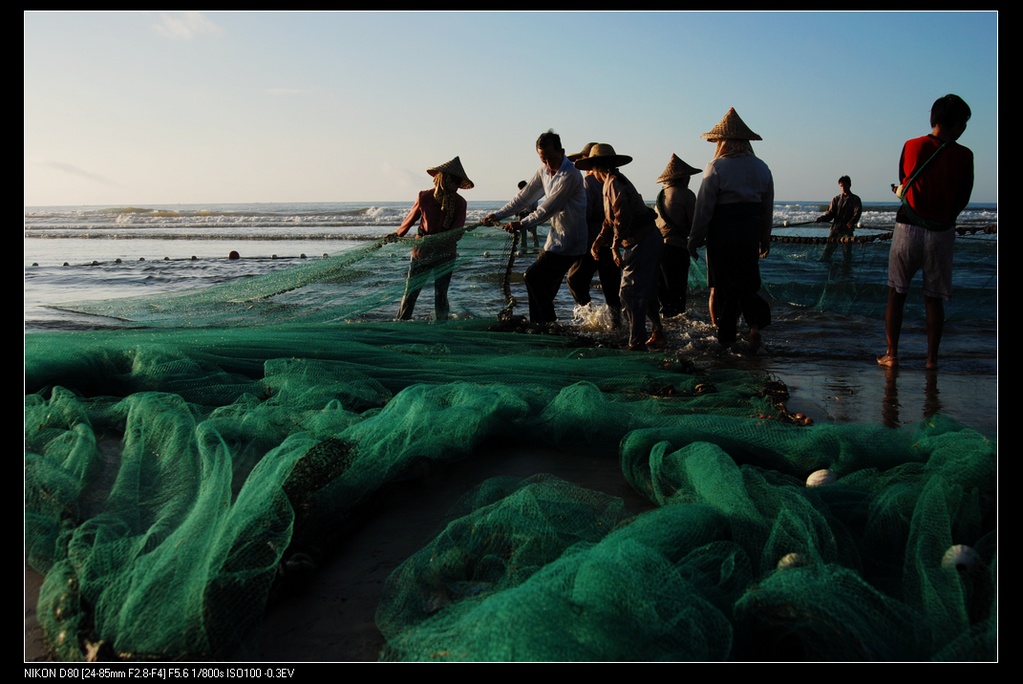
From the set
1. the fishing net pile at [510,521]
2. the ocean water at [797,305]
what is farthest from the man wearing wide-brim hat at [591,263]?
the fishing net pile at [510,521]

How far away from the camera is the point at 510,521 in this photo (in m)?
2.41

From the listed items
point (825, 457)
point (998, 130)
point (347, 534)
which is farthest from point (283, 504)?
point (998, 130)

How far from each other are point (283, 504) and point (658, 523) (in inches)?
46.3

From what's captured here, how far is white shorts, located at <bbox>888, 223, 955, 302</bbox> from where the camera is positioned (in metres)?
5.48

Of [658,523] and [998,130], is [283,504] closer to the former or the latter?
[658,523]

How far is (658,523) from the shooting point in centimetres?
229

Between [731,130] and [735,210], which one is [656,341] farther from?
[731,130]

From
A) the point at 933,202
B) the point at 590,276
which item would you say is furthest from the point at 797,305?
the point at 933,202

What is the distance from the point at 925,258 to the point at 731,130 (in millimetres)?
1841

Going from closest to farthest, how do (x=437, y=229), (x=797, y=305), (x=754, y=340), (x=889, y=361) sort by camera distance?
(x=889, y=361) → (x=754, y=340) → (x=437, y=229) → (x=797, y=305)

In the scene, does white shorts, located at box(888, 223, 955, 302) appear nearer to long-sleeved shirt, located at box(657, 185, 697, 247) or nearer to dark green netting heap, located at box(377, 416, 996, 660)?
long-sleeved shirt, located at box(657, 185, 697, 247)

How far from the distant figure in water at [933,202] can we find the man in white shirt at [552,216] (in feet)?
8.53

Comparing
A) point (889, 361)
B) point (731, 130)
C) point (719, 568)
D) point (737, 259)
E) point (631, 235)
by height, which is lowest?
point (889, 361)
